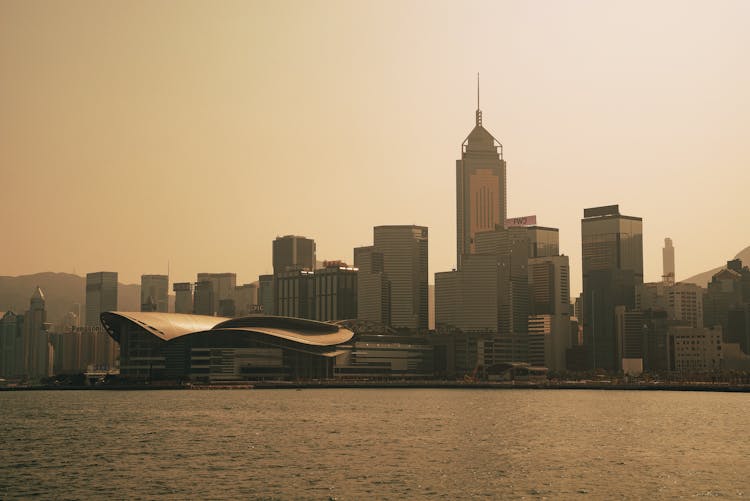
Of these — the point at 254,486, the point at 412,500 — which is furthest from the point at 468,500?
the point at 254,486

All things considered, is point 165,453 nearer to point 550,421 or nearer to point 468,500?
point 468,500

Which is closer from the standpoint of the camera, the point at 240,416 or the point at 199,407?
the point at 240,416

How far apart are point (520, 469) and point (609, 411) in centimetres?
7549

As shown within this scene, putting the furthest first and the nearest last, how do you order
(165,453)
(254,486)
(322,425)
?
1. (322,425)
2. (165,453)
3. (254,486)

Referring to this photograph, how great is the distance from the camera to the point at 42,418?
129000 millimetres

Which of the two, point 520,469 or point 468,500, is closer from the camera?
point 468,500

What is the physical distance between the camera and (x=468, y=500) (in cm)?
5919

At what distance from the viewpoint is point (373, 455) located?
80.8 metres

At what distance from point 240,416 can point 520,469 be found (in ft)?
204

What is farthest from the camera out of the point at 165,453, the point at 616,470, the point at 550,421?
the point at 550,421

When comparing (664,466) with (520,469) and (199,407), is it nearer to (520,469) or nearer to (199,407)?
(520,469)

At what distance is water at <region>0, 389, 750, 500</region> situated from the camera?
6328 cm

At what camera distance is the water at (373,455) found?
2491 inches

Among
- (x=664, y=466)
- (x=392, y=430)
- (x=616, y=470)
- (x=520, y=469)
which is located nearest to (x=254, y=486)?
(x=520, y=469)
